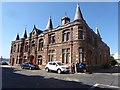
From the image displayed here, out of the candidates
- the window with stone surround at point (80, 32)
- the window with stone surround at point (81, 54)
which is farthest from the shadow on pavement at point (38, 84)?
the window with stone surround at point (80, 32)

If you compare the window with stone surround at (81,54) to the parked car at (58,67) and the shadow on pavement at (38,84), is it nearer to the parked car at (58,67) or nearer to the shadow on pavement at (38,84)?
the parked car at (58,67)

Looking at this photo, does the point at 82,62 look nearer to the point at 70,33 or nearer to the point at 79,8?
the point at 70,33

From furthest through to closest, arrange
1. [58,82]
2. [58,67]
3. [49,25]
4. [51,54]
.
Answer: [49,25] < [51,54] < [58,67] < [58,82]

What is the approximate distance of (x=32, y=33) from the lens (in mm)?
36906

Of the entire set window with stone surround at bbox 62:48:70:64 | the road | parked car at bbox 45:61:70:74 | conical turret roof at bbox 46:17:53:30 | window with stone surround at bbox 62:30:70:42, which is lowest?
the road

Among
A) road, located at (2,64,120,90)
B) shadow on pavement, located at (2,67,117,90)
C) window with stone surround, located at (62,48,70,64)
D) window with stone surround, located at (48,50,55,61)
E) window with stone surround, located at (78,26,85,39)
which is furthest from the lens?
window with stone surround, located at (48,50,55,61)

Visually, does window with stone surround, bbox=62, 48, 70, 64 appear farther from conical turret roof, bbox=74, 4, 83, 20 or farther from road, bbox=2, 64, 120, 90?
road, bbox=2, 64, 120, 90

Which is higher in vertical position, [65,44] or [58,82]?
[65,44]

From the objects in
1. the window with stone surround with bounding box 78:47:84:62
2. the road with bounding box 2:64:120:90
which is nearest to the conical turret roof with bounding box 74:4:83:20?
the window with stone surround with bounding box 78:47:84:62

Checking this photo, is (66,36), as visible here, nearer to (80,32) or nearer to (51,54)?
(80,32)

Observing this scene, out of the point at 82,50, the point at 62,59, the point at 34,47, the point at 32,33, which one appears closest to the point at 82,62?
the point at 82,50

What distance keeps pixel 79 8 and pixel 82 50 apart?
8789 mm

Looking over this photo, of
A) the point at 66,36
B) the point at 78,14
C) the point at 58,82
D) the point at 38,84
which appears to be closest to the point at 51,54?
A: the point at 66,36

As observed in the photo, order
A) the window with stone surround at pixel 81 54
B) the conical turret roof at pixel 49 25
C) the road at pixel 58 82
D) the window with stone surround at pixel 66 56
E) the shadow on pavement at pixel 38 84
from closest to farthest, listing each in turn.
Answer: the shadow on pavement at pixel 38 84, the road at pixel 58 82, the window with stone surround at pixel 81 54, the window with stone surround at pixel 66 56, the conical turret roof at pixel 49 25
